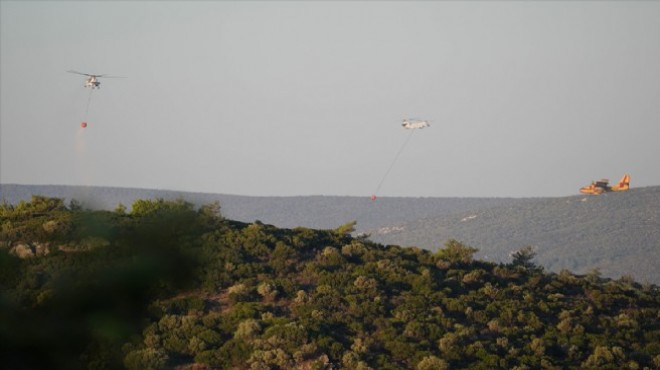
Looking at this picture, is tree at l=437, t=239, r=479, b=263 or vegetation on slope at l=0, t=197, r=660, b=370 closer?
vegetation on slope at l=0, t=197, r=660, b=370

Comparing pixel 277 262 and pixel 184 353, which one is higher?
pixel 277 262

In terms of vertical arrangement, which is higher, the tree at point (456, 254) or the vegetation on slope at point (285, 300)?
the tree at point (456, 254)

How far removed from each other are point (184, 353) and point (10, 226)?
1349cm

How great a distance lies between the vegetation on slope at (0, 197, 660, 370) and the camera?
28547mm

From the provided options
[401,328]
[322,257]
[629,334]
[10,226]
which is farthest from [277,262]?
[629,334]

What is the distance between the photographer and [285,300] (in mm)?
52906

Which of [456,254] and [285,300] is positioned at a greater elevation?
[456,254]

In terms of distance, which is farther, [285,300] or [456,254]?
[456,254]

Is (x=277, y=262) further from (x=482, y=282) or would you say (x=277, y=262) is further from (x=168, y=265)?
(x=168, y=265)

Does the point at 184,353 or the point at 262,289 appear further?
the point at 262,289

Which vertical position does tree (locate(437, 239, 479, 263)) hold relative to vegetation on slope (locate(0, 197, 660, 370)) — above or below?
above

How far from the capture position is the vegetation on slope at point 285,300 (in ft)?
93.7

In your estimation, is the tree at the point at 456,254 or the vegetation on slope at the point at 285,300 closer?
the vegetation on slope at the point at 285,300

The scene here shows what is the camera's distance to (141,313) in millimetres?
29422
